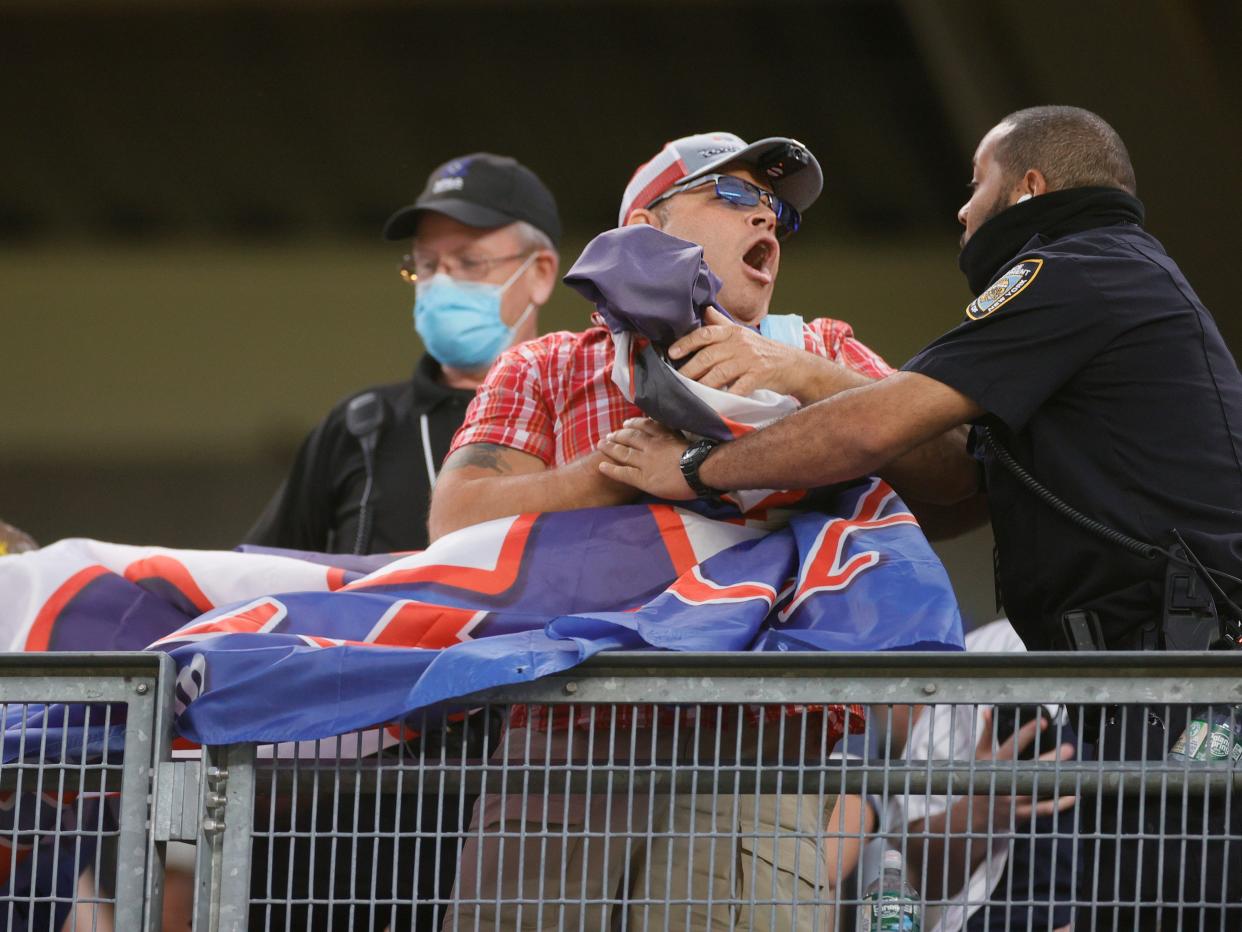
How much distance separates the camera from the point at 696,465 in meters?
2.76

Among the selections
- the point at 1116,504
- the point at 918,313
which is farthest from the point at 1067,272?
the point at 918,313

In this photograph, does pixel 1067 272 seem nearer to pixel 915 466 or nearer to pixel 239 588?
pixel 915 466

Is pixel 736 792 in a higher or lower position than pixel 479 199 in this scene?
lower

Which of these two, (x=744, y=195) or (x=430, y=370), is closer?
(x=744, y=195)

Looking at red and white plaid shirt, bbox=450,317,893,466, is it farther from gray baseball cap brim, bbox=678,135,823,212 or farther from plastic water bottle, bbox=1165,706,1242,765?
plastic water bottle, bbox=1165,706,1242,765

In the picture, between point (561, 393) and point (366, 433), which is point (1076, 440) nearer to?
point (561, 393)

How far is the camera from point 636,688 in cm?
222

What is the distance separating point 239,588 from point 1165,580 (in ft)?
4.71

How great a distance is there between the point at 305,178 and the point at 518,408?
6.79 metres

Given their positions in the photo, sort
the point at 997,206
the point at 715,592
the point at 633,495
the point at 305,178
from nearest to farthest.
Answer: the point at 715,592, the point at 633,495, the point at 997,206, the point at 305,178

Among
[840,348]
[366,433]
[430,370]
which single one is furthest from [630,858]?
[430,370]

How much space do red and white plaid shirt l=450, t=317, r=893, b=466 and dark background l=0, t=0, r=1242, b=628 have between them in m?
4.67

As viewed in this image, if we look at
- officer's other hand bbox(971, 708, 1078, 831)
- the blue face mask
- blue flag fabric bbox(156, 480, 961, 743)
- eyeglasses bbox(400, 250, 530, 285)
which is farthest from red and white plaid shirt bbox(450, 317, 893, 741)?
eyeglasses bbox(400, 250, 530, 285)

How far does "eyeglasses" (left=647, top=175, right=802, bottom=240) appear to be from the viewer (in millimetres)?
3119
